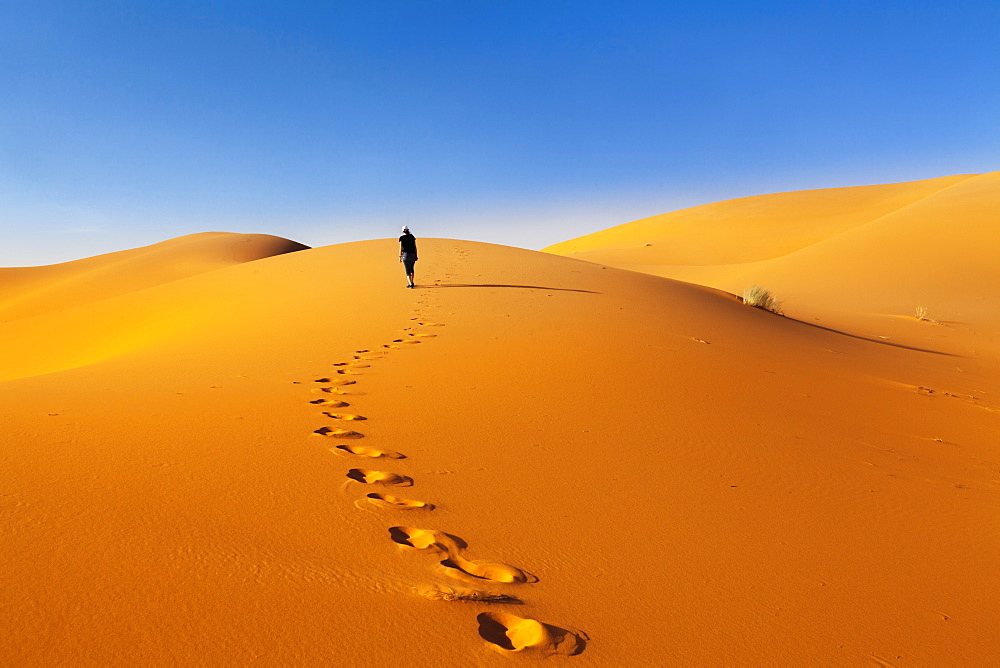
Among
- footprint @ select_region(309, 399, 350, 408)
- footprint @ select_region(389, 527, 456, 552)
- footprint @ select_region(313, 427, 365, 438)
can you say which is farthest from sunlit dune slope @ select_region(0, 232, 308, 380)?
footprint @ select_region(389, 527, 456, 552)

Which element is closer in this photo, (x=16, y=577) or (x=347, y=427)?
(x=16, y=577)

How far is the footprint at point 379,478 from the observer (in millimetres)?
3156

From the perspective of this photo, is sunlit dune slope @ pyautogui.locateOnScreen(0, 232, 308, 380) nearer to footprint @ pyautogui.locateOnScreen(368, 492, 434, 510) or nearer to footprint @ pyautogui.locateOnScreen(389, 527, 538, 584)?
footprint @ pyautogui.locateOnScreen(368, 492, 434, 510)

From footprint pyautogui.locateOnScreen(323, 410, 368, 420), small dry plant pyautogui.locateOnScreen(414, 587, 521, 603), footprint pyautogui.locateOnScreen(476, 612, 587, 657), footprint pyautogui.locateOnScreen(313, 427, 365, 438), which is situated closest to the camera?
footprint pyautogui.locateOnScreen(476, 612, 587, 657)

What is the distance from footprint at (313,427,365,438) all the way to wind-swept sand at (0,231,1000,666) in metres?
0.02

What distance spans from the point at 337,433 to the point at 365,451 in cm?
38

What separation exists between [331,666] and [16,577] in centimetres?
125

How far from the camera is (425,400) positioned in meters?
4.75

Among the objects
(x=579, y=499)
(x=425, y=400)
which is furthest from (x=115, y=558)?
(x=425, y=400)

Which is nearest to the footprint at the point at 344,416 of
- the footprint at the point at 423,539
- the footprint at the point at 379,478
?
the footprint at the point at 379,478

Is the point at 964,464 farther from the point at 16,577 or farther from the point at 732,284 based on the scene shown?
the point at 732,284

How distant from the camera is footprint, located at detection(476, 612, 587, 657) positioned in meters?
1.88

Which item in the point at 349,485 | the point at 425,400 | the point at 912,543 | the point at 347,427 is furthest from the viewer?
the point at 425,400

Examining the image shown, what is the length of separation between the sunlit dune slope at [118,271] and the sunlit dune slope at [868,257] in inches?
1242
